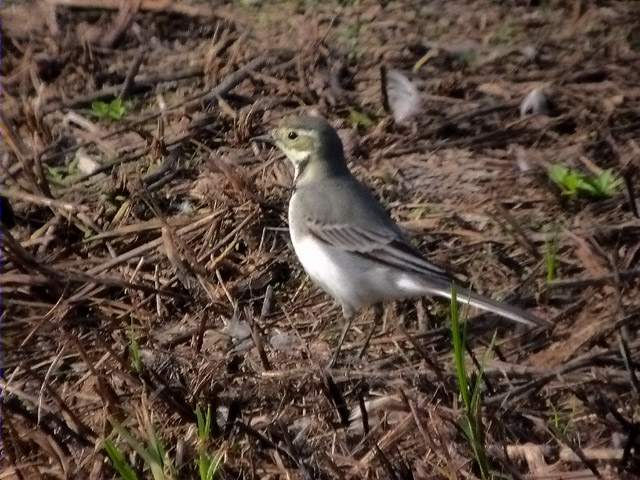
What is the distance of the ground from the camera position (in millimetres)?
4816

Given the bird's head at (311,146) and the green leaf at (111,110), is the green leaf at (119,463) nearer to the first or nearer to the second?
the bird's head at (311,146)

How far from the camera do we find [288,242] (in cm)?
647

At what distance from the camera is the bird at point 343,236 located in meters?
5.71

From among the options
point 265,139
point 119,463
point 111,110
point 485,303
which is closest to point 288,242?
point 265,139

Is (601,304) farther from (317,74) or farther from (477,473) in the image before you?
(317,74)

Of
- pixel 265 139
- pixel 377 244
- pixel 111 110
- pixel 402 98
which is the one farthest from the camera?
pixel 111 110

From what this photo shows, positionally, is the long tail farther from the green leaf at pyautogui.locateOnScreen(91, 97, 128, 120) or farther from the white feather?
the green leaf at pyautogui.locateOnScreen(91, 97, 128, 120)

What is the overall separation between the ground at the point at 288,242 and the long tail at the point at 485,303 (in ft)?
0.66

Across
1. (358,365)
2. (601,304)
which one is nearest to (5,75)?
(358,365)

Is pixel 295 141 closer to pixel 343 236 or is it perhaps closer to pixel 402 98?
pixel 343 236

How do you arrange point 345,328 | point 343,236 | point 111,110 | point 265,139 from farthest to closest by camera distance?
point 111,110 < point 265,139 < point 343,236 < point 345,328

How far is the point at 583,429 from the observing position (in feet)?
15.9

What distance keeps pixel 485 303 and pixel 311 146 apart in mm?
1578

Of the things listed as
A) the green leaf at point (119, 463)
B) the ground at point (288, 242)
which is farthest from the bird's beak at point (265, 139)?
the green leaf at point (119, 463)
